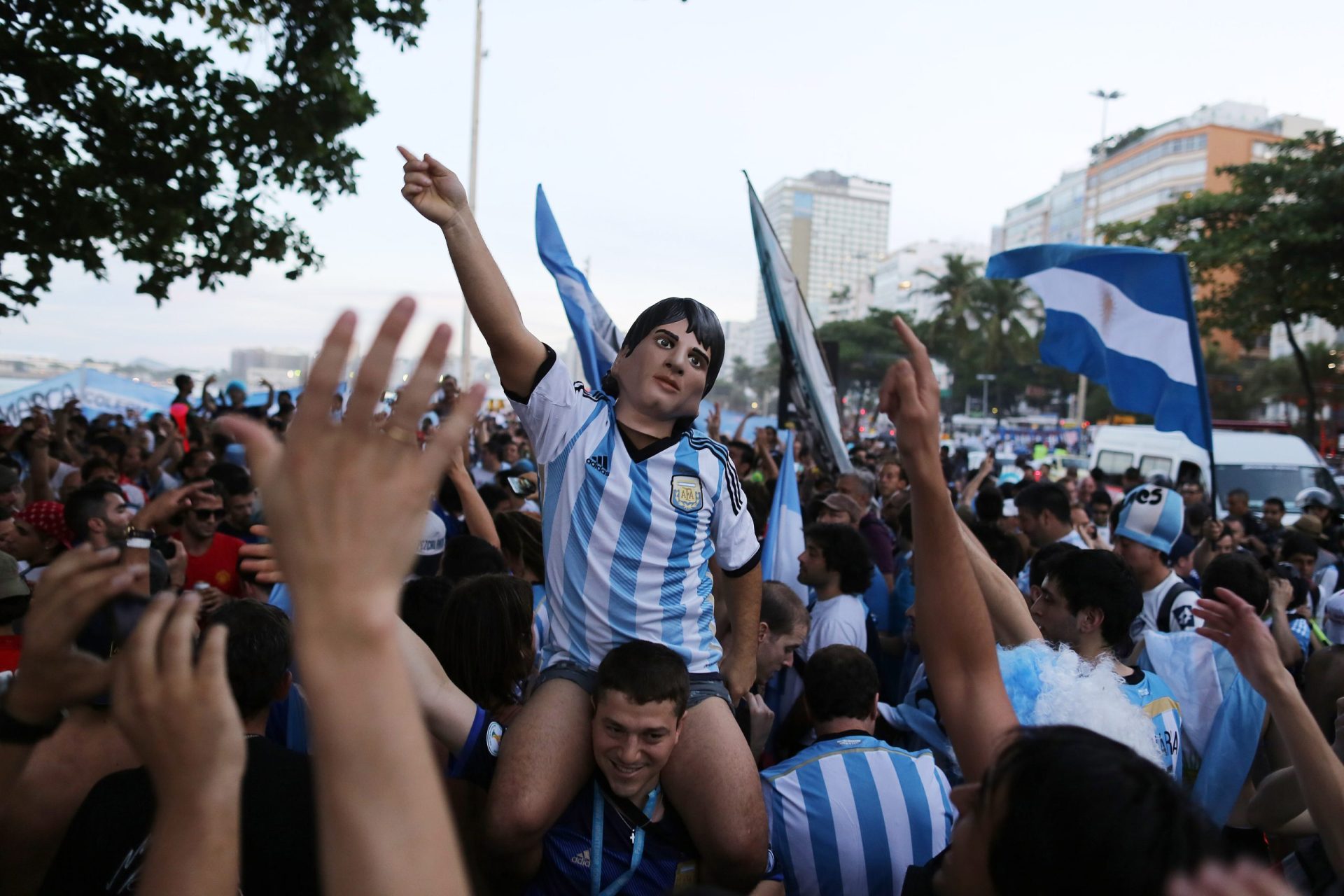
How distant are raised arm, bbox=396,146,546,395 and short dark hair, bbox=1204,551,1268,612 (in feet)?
11.4

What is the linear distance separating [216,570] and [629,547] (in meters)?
3.12

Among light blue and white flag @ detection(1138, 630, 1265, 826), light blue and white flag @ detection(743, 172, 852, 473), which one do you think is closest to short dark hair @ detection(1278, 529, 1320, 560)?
light blue and white flag @ detection(743, 172, 852, 473)

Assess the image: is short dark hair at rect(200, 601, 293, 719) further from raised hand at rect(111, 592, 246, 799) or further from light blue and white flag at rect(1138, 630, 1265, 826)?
light blue and white flag at rect(1138, 630, 1265, 826)

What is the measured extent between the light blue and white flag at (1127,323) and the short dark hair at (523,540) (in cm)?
439

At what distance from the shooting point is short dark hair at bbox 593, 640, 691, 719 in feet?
8.28

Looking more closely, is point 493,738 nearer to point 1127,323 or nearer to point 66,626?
point 66,626

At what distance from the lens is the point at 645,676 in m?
2.54

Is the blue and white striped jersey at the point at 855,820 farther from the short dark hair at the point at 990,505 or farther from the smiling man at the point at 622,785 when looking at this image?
the short dark hair at the point at 990,505

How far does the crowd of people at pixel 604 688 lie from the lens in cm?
100

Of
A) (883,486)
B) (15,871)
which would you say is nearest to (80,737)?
(15,871)

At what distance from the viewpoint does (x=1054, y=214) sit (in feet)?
322

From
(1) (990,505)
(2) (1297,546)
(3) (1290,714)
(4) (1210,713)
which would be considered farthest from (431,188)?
(2) (1297,546)

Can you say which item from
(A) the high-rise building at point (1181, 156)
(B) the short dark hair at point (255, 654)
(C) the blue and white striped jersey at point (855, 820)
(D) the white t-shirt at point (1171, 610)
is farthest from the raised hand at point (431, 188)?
(A) the high-rise building at point (1181, 156)

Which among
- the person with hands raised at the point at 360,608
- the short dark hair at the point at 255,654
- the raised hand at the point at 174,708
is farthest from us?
the short dark hair at the point at 255,654
